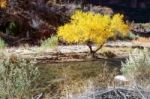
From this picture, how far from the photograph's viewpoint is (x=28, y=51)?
2905cm

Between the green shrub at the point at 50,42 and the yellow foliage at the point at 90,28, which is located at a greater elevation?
the yellow foliage at the point at 90,28

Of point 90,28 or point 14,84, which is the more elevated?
point 14,84

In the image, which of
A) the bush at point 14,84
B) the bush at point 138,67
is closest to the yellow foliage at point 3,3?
the bush at point 138,67

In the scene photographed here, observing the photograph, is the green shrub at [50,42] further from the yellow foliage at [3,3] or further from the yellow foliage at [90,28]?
the yellow foliage at [3,3]

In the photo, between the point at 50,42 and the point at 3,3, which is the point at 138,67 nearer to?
the point at 50,42

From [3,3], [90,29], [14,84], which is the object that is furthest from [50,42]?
[14,84]

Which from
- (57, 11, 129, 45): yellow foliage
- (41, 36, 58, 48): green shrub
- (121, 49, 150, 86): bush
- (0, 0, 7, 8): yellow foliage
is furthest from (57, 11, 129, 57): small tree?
(121, 49, 150, 86): bush

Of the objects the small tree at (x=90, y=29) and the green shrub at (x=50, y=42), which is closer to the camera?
the small tree at (x=90, y=29)

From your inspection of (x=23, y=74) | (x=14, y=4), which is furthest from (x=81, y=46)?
(x=23, y=74)

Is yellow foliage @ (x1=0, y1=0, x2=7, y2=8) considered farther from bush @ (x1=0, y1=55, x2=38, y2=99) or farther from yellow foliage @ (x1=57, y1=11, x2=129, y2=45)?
bush @ (x1=0, y1=55, x2=38, y2=99)

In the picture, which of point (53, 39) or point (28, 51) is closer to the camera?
point (28, 51)

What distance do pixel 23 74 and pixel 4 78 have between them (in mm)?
520

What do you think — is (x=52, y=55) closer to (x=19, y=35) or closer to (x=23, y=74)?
(x=19, y=35)

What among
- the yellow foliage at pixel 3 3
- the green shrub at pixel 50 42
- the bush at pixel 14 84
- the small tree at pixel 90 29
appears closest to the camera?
the bush at pixel 14 84
